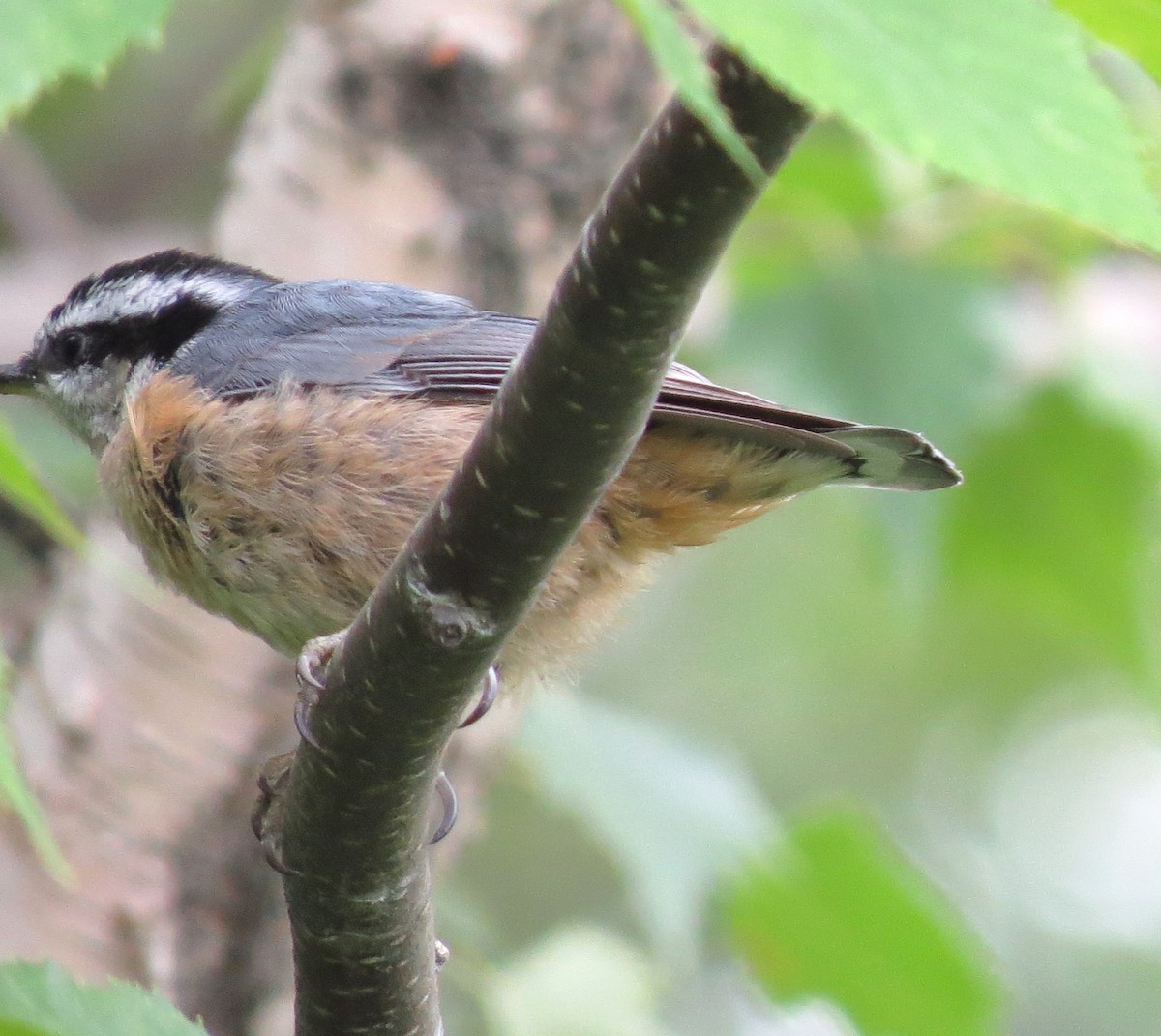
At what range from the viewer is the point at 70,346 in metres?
3.02

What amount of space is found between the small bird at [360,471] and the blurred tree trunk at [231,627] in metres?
0.52

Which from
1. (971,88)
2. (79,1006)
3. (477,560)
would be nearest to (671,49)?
(971,88)

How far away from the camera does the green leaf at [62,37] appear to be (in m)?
0.71

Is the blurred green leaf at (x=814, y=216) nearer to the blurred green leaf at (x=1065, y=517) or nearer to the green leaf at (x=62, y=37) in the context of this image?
the blurred green leaf at (x=1065, y=517)

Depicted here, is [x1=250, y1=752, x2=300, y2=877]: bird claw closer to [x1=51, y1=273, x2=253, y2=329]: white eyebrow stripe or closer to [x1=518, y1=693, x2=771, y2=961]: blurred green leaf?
[x1=518, y1=693, x2=771, y2=961]: blurred green leaf

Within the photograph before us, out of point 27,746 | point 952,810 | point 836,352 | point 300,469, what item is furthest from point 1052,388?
point 952,810

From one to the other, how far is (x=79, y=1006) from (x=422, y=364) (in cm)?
160

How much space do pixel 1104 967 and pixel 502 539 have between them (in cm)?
927

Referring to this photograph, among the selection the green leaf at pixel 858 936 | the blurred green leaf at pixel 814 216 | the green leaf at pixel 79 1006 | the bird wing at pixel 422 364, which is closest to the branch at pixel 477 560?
the green leaf at pixel 79 1006

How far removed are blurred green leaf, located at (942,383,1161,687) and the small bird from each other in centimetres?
177

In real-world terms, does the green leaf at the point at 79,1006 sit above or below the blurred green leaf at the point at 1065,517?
above

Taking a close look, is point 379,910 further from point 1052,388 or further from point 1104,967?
point 1104,967

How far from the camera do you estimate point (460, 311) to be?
104 inches

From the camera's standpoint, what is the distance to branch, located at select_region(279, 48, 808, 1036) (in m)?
1.08
